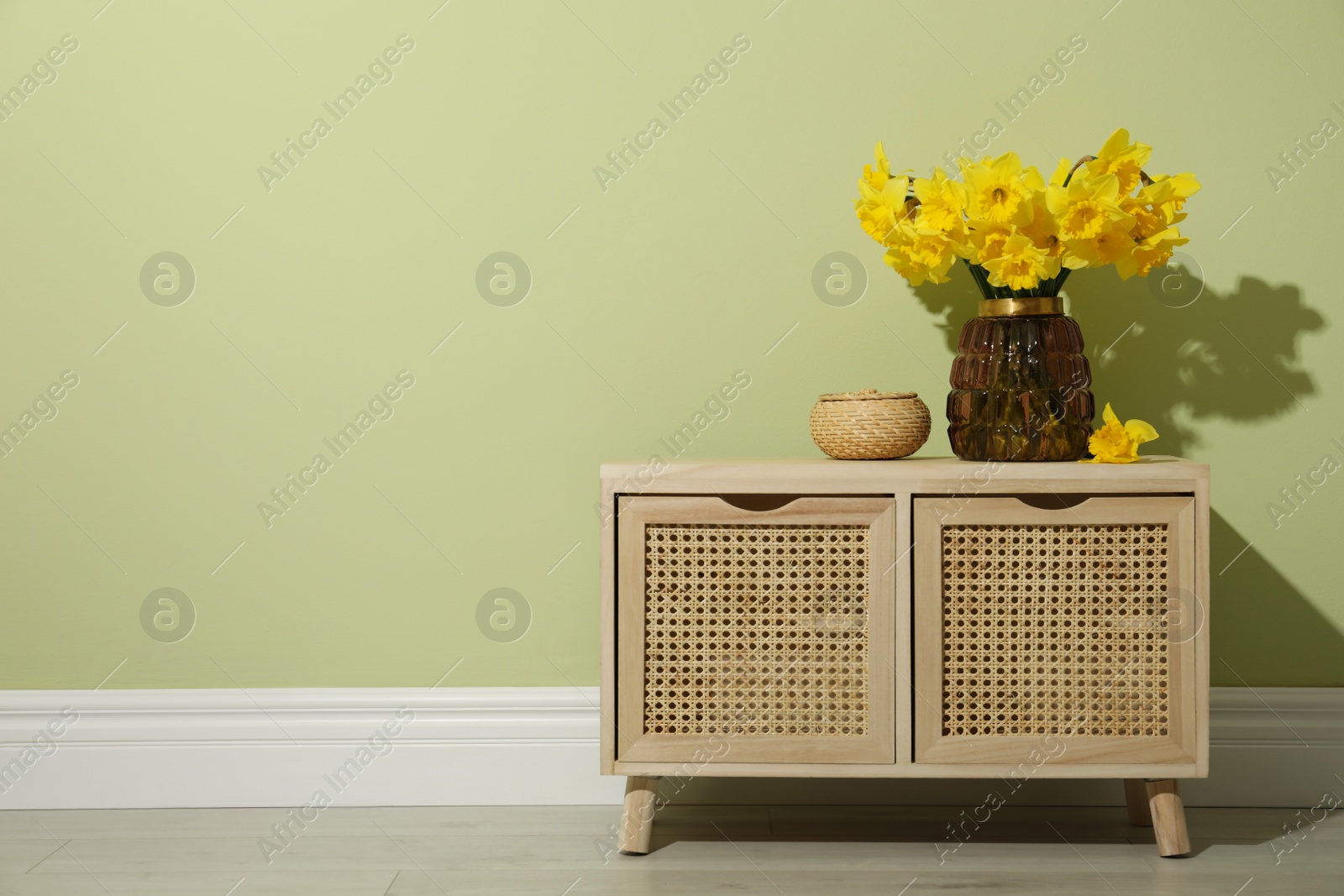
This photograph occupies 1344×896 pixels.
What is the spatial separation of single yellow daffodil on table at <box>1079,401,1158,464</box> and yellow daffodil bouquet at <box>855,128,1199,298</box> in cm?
24

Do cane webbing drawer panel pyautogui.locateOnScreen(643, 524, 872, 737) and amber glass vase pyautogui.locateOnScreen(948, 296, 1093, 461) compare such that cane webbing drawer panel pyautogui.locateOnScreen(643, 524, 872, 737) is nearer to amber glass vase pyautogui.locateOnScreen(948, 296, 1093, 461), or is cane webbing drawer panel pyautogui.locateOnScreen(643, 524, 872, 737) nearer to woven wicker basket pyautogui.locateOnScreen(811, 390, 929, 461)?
woven wicker basket pyautogui.locateOnScreen(811, 390, 929, 461)

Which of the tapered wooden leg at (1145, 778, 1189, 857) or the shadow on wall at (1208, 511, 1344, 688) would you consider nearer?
the tapered wooden leg at (1145, 778, 1189, 857)

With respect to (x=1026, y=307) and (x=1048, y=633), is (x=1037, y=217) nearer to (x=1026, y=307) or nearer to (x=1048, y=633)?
(x=1026, y=307)

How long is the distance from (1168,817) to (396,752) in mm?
1319

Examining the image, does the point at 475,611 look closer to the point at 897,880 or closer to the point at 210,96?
the point at 897,880

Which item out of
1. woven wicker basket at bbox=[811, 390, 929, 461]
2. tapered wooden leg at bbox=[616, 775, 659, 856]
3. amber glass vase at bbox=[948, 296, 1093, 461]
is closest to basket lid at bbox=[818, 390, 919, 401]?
woven wicker basket at bbox=[811, 390, 929, 461]

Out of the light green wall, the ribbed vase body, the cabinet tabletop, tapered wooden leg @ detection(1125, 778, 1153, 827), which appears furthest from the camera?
the light green wall

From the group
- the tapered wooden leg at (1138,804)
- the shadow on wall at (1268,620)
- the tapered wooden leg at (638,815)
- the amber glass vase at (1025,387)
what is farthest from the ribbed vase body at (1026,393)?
the tapered wooden leg at (638,815)

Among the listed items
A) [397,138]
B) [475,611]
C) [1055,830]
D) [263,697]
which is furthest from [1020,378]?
[263,697]

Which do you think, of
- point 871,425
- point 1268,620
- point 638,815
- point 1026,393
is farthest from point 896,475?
point 1268,620

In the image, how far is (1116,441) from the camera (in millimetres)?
1452

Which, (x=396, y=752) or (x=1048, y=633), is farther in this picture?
(x=396, y=752)

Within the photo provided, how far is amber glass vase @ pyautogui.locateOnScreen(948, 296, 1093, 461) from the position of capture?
151cm

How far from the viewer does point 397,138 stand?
1.77 m
